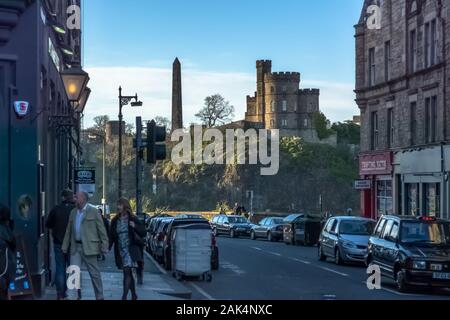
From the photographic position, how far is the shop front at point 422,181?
38722 millimetres

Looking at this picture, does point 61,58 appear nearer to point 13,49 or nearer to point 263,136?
point 13,49

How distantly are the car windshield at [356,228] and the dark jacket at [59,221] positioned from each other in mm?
14399

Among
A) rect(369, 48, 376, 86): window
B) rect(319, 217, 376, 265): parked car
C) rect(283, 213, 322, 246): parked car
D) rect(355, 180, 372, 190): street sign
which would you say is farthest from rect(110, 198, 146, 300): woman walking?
rect(369, 48, 376, 86): window

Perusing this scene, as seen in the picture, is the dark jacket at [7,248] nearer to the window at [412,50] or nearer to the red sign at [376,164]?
the window at [412,50]

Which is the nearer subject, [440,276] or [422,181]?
[440,276]

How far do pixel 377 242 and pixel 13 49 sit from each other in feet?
34.1

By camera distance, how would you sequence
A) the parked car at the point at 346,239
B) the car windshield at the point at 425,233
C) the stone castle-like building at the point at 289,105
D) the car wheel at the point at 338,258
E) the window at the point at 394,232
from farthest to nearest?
the stone castle-like building at the point at 289,105 → the car wheel at the point at 338,258 → the parked car at the point at 346,239 → the window at the point at 394,232 → the car windshield at the point at 425,233

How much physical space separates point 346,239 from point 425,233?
7314 millimetres

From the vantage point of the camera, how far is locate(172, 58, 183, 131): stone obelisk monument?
117750mm

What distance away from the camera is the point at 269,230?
5025cm

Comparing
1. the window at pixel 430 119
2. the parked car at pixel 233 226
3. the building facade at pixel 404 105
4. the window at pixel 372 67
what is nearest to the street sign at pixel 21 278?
the building facade at pixel 404 105

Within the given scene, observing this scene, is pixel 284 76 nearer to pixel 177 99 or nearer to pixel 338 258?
pixel 177 99

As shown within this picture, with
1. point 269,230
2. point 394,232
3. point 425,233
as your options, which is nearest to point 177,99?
point 269,230

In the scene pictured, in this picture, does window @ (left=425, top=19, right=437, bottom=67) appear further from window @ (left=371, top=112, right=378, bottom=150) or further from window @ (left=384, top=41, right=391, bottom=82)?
window @ (left=371, top=112, right=378, bottom=150)
